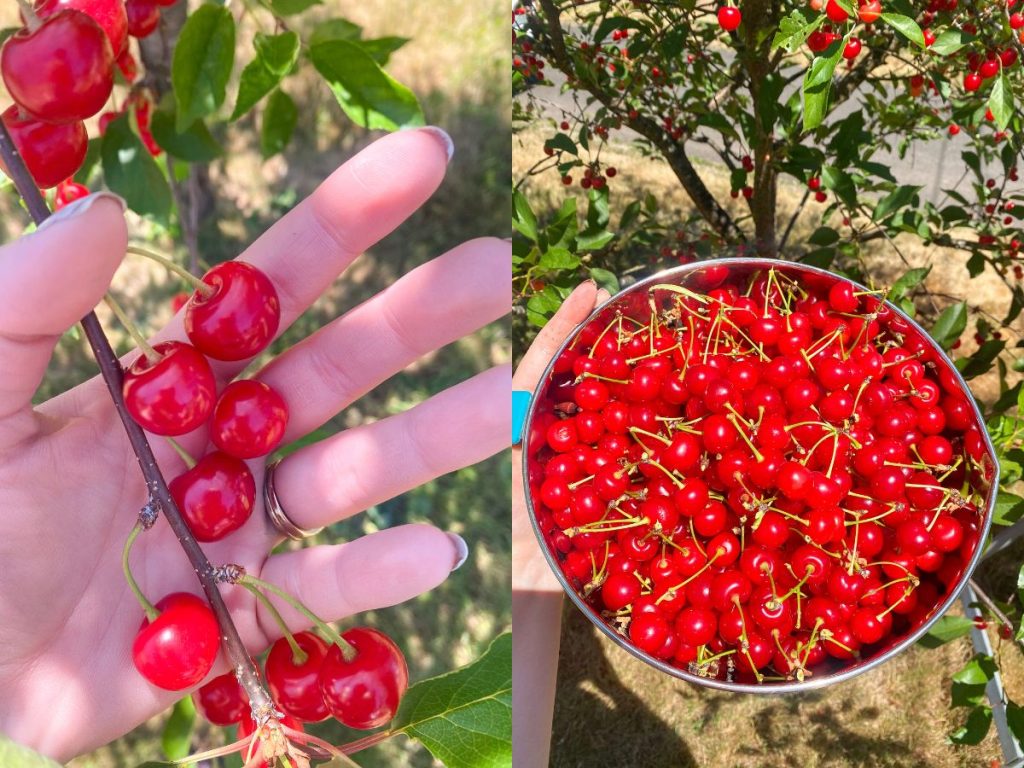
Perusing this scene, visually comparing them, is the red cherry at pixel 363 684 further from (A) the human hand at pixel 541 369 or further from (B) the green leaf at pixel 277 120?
(B) the green leaf at pixel 277 120

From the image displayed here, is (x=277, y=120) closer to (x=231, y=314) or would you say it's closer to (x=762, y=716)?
(x=231, y=314)

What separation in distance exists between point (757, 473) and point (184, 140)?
1.17 metres

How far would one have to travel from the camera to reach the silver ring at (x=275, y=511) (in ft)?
4.21

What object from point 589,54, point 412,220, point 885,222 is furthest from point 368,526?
point 885,222

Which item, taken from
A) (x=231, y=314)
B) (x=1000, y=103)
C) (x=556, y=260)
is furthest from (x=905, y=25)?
(x=231, y=314)

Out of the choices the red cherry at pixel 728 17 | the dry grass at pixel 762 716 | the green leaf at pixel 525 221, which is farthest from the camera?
the dry grass at pixel 762 716

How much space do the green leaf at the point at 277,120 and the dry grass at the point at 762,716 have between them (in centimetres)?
106

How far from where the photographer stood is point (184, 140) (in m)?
1.56

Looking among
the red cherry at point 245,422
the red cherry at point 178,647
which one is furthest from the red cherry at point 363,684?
the red cherry at point 245,422

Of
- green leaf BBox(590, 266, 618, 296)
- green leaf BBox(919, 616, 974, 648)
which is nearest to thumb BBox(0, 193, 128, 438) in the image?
green leaf BBox(590, 266, 618, 296)

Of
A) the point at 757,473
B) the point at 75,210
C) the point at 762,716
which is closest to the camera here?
the point at 75,210

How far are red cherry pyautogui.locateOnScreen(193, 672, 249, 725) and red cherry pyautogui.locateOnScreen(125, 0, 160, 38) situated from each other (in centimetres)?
93

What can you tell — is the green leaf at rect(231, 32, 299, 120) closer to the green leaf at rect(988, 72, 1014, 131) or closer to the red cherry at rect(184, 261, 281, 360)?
the red cherry at rect(184, 261, 281, 360)

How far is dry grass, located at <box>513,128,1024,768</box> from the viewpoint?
210 centimetres
